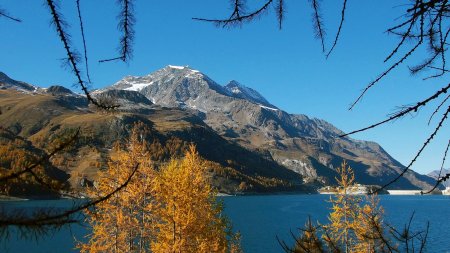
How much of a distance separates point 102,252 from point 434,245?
65.5m

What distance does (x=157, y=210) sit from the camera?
61.5 ft

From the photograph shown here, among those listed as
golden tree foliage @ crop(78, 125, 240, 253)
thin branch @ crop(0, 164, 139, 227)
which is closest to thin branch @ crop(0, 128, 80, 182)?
thin branch @ crop(0, 164, 139, 227)

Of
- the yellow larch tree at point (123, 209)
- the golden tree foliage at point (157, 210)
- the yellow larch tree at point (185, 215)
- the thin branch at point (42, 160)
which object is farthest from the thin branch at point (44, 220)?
the yellow larch tree at point (123, 209)

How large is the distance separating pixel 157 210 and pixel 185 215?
1.41m

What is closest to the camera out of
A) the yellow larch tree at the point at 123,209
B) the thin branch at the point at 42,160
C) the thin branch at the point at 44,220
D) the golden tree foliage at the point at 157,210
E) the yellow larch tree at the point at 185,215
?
the thin branch at the point at 44,220

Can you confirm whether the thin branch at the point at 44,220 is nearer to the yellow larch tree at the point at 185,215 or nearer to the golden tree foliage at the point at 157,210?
the golden tree foliage at the point at 157,210

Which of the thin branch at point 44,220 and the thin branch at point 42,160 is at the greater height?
the thin branch at point 42,160

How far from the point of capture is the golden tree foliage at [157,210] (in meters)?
18.4

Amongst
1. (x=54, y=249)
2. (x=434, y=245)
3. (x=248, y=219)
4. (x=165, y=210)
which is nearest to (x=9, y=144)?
(x=248, y=219)

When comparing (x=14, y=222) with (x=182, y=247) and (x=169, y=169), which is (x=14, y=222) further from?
(x=169, y=169)

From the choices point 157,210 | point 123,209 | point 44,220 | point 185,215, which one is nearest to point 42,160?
point 44,220

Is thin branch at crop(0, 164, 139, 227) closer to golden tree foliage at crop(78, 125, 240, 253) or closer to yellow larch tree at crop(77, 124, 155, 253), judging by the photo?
golden tree foliage at crop(78, 125, 240, 253)

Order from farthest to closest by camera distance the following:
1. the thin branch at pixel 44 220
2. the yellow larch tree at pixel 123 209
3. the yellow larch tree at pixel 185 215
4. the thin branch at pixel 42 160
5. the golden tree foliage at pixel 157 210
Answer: the yellow larch tree at pixel 123 209 → the golden tree foliage at pixel 157 210 → the yellow larch tree at pixel 185 215 → the thin branch at pixel 42 160 → the thin branch at pixel 44 220

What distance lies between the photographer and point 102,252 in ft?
65.9
